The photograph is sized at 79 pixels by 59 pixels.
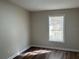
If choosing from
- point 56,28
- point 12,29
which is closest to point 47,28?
point 56,28

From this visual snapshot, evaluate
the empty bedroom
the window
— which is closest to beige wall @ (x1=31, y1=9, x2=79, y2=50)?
the empty bedroom

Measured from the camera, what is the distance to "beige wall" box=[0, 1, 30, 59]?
3.25 metres

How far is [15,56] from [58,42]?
235 cm

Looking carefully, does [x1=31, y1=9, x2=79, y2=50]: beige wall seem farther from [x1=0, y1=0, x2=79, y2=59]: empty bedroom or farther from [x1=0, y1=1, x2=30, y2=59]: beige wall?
[x1=0, y1=1, x2=30, y2=59]: beige wall

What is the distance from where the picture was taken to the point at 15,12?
3.96 meters

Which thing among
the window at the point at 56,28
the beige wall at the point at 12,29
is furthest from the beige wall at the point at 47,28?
the beige wall at the point at 12,29

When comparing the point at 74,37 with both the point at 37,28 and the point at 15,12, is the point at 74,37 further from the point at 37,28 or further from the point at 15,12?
the point at 15,12

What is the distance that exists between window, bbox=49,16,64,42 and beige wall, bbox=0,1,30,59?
1.42 m

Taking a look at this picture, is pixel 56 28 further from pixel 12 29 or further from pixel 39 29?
pixel 12 29

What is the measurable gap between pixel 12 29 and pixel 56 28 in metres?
2.38

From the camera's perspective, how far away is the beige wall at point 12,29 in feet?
10.7

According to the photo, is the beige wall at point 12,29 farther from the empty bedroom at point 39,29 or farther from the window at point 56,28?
the window at point 56,28

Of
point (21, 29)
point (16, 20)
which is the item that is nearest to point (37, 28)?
point (21, 29)

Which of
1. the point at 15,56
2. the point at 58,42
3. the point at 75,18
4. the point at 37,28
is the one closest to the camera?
→ the point at 15,56
